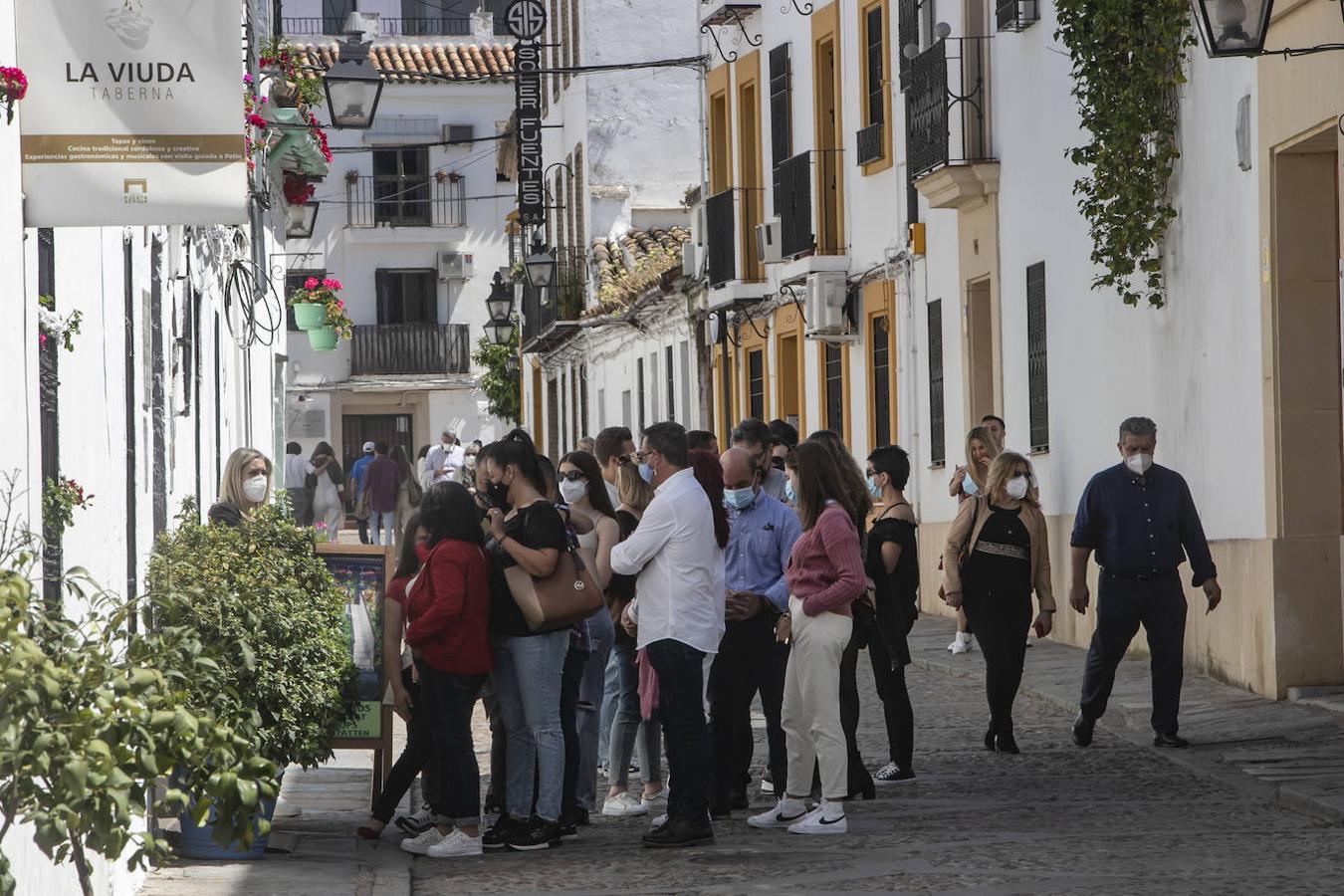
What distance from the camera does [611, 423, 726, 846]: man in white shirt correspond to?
10023mm

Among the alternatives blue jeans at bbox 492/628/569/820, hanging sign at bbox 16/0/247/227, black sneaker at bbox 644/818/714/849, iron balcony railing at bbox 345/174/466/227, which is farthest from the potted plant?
iron balcony railing at bbox 345/174/466/227

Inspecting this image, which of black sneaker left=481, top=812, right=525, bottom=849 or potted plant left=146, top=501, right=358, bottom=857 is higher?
potted plant left=146, top=501, right=358, bottom=857

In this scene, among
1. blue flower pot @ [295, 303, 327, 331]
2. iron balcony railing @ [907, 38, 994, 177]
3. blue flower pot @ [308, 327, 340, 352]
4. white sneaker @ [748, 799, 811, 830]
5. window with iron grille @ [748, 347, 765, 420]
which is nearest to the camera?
white sneaker @ [748, 799, 811, 830]

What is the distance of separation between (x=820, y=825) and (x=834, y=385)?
17.6 m

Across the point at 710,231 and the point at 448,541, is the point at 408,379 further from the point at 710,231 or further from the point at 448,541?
the point at 448,541

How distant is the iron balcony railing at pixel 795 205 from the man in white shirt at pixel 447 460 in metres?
11.4

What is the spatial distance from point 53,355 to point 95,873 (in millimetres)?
1714

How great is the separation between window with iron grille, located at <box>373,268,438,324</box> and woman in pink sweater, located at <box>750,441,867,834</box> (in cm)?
5042

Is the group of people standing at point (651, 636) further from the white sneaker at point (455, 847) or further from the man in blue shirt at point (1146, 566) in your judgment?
the man in blue shirt at point (1146, 566)

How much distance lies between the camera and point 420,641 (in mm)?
9945

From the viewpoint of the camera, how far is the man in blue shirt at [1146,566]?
1282cm

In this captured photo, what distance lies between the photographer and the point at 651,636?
10.1 m

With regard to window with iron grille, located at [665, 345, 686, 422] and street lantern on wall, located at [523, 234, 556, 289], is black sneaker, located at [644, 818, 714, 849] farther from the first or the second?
street lantern on wall, located at [523, 234, 556, 289]

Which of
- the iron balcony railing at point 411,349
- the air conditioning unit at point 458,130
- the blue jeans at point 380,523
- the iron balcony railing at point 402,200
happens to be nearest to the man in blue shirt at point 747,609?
the blue jeans at point 380,523
